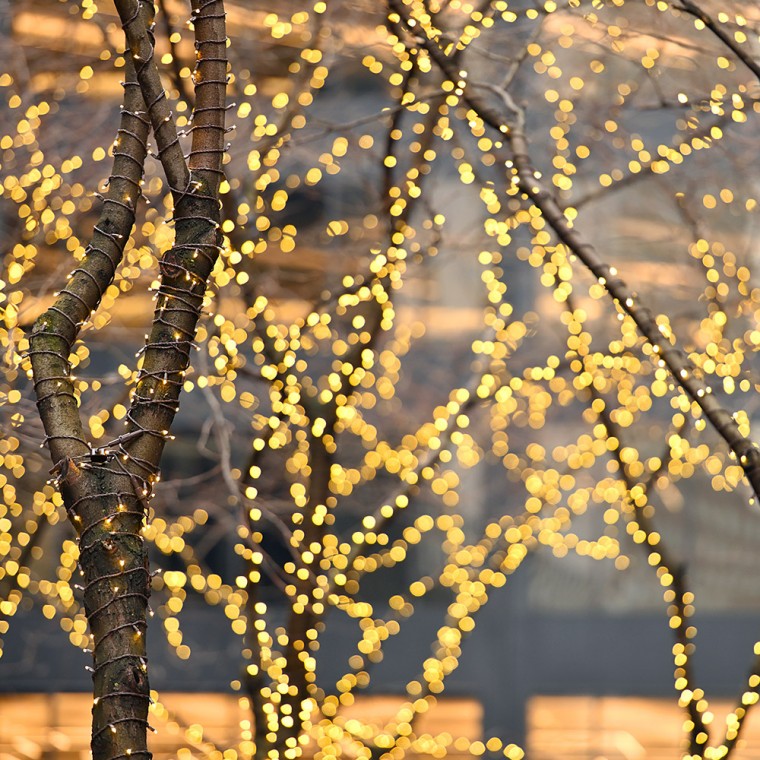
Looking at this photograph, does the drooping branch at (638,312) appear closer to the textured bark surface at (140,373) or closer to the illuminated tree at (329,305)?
the illuminated tree at (329,305)

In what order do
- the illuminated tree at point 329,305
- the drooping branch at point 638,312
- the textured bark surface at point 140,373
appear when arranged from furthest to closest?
the drooping branch at point 638,312 < the illuminated tree at point 329,305 < the textured bark surface at point 140,373

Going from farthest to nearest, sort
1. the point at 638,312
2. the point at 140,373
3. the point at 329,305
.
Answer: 1. the point at 329,305
2. the point at 638,312
3. the point at 140,373

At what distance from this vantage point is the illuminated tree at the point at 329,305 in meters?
2.44

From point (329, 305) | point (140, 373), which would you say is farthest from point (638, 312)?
point (329, 305)

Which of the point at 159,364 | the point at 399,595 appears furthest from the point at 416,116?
the point at 159,364

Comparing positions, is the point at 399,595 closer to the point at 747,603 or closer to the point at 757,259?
the point at 747,603

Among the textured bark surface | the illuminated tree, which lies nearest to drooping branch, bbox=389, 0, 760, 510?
the illuminated tree

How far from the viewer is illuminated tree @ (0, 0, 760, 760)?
244cm

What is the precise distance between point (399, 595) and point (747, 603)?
3.70 metres

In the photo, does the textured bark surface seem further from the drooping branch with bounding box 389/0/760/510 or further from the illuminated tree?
the drooping branch with bounding box 389/0/760/510

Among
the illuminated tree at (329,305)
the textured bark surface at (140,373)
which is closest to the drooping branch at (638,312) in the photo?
the illuminated tree at (329,305)

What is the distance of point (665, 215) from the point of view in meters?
10.5

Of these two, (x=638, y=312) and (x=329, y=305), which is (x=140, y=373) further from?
(x=329, y=305)

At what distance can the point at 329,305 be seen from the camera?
5402 mm
